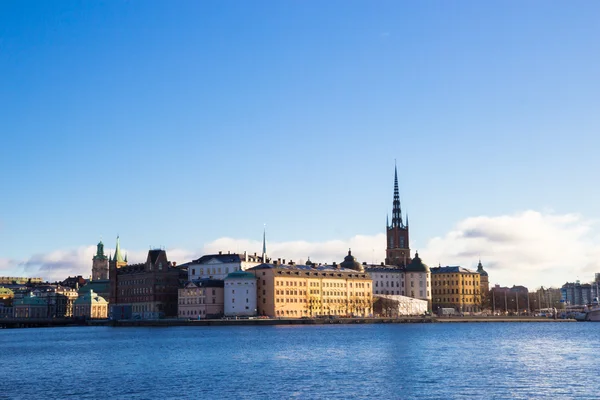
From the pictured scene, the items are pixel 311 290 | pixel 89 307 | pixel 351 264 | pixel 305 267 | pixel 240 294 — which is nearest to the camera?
pixel 240 294

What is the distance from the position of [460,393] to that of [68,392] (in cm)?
2082

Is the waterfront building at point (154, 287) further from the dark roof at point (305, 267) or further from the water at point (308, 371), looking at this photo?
the water at point (308, 371)

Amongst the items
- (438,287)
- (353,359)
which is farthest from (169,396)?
(438,287)

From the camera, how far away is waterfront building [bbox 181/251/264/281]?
166875mm

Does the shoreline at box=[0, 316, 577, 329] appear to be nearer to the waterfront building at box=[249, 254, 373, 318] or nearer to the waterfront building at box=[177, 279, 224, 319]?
the waterfront building at box=[177, 279, 224, 319]

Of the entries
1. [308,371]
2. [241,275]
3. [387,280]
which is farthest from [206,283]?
[308,371]

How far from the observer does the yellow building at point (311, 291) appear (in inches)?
6024

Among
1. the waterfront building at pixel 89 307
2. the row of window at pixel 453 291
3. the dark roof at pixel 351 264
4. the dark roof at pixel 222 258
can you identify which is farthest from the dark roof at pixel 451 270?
the waterfront building at pixel 89 307

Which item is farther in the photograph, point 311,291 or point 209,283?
point 311,291

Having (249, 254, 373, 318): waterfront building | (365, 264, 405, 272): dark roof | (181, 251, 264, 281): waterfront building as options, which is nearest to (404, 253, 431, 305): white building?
(365, 264, 405, 272): dark roof

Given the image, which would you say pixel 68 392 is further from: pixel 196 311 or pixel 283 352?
pixel 196 311

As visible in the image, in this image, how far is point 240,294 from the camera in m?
153

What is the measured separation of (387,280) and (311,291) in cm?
3008

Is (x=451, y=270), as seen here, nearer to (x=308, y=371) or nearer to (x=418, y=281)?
(x=418, y=281)
